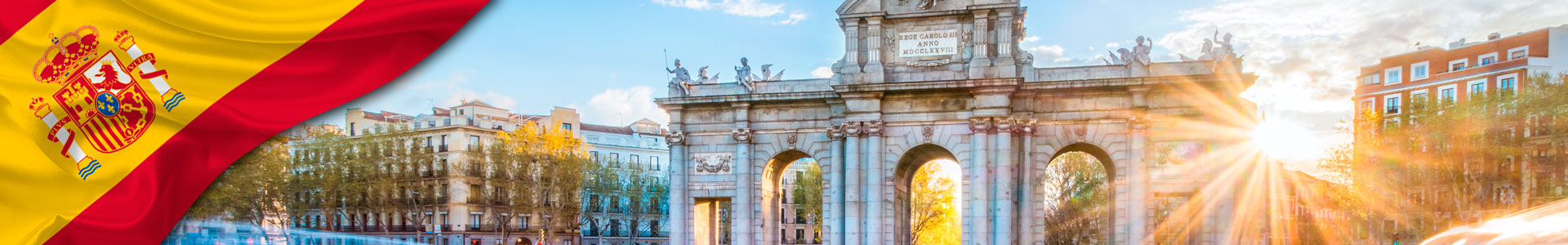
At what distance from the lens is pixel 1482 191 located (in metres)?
52.9

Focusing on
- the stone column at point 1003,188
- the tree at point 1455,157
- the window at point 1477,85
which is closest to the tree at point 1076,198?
the tree at point 1455,157

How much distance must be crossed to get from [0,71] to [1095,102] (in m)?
32.5

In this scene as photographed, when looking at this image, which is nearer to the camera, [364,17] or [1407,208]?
[364,17]

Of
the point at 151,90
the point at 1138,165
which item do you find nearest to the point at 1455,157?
the point at 1138,165

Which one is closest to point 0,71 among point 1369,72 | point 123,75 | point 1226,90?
point 123,75

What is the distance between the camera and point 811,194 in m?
77.4

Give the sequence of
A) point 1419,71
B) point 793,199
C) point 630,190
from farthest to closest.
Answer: point 793,199 → point 630,190 → point 1419,71

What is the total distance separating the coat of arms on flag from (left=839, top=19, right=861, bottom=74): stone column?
3037cm

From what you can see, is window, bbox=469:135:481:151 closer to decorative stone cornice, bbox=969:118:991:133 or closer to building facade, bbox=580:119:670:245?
building facade, bbox=580:119:670:245

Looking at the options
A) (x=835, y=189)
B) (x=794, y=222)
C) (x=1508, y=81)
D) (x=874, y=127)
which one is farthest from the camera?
(x=794, y=222)

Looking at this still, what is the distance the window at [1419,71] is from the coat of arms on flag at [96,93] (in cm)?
7049

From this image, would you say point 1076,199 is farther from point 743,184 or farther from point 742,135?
point 742,135

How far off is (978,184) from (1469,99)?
25734 mm

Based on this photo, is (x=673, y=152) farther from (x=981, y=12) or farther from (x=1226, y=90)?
(x=1226, y=90)
